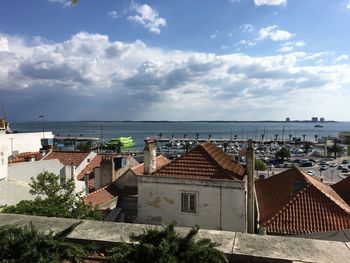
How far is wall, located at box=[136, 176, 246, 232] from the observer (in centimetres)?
1727

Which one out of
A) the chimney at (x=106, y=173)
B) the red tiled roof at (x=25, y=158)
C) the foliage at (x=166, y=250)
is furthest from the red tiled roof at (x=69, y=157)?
the foliage at (x=166, y=250)

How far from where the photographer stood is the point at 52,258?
4.39 meters

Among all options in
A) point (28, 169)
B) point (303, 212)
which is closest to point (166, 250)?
point (303, 212)

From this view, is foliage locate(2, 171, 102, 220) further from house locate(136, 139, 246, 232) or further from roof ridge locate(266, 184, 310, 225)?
roof ridge locate(266, 184, 310, 225)

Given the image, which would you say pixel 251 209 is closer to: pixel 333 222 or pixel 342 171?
pixel 333 222

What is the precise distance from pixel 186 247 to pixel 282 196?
1907cm

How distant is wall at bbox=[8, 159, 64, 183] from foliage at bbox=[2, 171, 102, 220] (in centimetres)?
750

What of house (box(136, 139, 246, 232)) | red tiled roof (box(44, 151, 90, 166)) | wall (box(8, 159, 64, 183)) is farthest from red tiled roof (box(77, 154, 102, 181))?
house (box(136, 139, 246, 232))

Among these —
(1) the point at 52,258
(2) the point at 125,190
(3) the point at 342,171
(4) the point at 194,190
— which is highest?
(1) the point at 52,258

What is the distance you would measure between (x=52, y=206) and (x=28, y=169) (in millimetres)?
14548

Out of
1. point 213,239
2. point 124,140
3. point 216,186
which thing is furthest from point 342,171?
point 124,140

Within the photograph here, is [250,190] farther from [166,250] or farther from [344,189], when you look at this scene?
[166,250]

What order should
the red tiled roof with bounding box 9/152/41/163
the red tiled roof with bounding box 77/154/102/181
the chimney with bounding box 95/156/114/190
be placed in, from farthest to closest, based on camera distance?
the red tiled roof with bounding box 77/154/102/181 < the red tiled roof with bounding box 9/152/41/163 < the chimney with bounding box 95/156/114/190

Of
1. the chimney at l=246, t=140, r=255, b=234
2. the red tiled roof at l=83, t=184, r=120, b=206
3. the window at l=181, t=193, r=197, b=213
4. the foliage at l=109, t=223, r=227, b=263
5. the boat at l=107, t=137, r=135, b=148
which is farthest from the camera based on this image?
the boat at l=107, t=137, r=135, b=148
